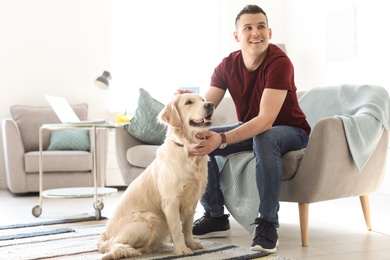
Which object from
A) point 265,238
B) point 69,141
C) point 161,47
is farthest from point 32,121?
point 265,238

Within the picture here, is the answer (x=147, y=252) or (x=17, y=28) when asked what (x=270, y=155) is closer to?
(x=147, y=252)

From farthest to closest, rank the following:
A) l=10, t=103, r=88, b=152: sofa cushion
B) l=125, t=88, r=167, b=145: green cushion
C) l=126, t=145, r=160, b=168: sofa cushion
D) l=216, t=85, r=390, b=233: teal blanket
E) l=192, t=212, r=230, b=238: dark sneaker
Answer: l=10, t=103, r=88, b=152: sofa cushion < l=125, t=88, r=167, b=145: green cushion < l=126, t=145, r=160, b=168: sofa cushion < l=192, t=212, r=230, b=238: dark sneaker < l=216, t=85, r=390, b=233: teal blanket

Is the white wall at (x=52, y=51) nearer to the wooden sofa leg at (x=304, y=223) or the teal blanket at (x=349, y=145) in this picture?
the teal blanket at (x=349, y=145)

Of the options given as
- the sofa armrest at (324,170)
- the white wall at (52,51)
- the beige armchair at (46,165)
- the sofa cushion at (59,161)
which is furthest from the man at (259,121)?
the white wall at (52,51)

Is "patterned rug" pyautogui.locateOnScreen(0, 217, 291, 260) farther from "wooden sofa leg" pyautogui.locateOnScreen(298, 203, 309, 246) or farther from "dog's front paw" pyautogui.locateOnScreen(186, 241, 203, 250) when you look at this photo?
"wooden sofa leg" pyautogui.locateOnScreen(298, 203, 309, 246)

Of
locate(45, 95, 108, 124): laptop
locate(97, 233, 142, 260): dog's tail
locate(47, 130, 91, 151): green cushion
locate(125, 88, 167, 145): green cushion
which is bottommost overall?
locate(97, 233, 142, 260): dog's tail

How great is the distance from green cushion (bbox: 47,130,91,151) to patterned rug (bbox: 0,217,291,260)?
2.08 m

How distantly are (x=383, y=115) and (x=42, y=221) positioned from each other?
223 cm

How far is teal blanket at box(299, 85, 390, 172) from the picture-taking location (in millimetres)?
2674

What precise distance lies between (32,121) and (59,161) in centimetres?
77

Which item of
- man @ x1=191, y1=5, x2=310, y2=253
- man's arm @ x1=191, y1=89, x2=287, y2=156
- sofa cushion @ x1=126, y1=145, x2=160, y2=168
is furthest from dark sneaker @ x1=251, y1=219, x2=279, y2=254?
sofa cushion @ x1=126, y1=145, x2=160, y2=168

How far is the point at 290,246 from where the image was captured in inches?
101

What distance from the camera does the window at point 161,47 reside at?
6.41 m

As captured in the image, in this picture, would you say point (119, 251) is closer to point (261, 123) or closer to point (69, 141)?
point (261, 123)
